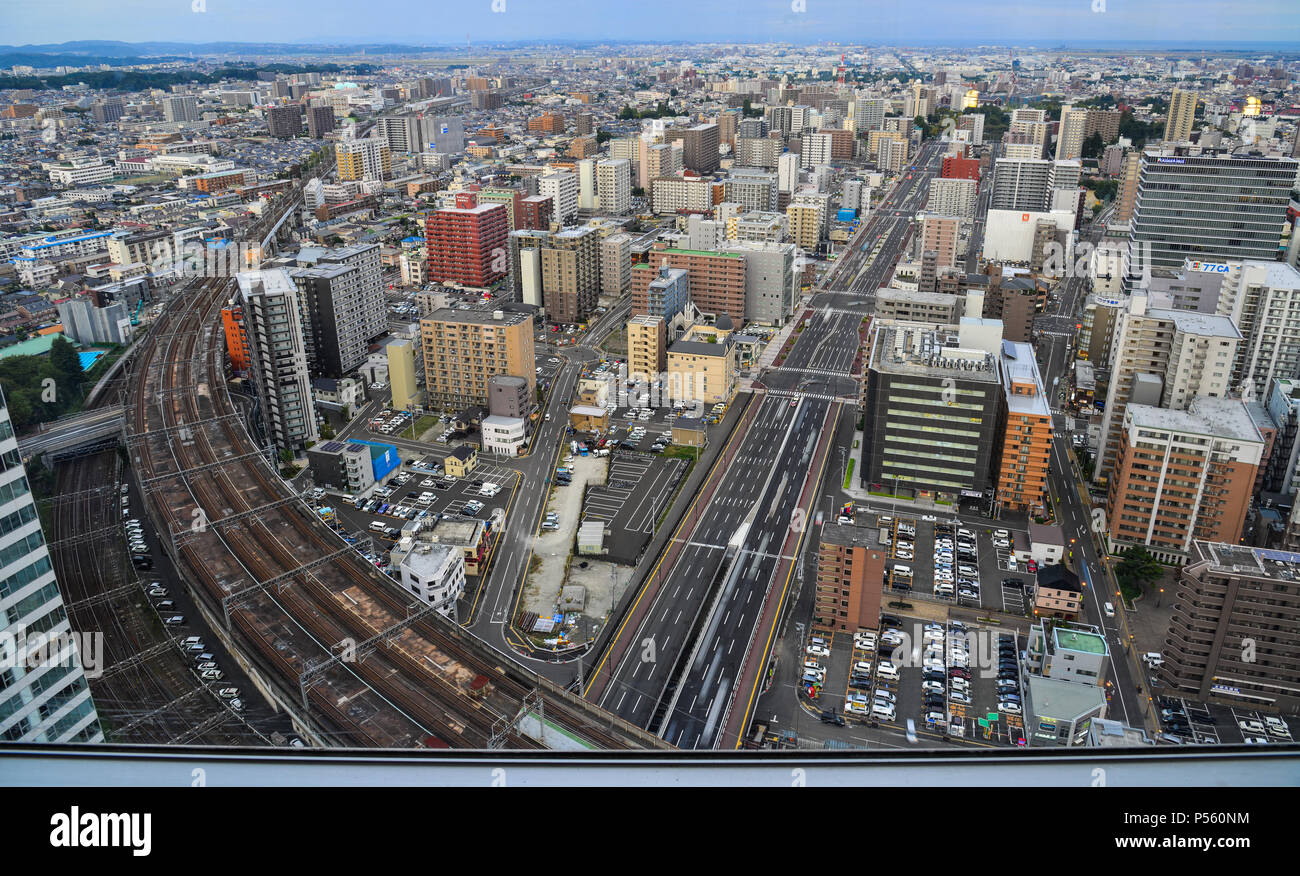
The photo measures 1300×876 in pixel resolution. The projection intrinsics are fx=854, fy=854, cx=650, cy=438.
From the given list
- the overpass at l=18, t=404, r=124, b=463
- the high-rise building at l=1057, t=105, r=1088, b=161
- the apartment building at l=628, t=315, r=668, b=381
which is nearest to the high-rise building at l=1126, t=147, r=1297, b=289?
the apartment building at l=628, t=315, r=668, b=381

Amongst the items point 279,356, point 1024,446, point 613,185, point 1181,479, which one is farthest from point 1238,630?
point 613,185

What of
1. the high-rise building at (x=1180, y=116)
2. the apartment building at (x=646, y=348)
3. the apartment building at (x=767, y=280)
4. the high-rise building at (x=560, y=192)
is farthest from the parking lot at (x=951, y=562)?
the high-rise building at (x=1180, y=116)

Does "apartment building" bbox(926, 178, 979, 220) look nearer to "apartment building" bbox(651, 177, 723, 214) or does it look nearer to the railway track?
"apartment building" bbox(651, 177, 723, 214)

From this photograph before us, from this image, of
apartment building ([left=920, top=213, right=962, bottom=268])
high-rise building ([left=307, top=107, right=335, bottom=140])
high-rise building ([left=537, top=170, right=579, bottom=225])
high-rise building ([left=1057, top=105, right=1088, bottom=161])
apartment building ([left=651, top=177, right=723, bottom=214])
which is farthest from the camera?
high-rise building ([left=307, top=107, right=335, bottom=140])

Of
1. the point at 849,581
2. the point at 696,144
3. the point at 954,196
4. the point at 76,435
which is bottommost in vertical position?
the point at 849,581

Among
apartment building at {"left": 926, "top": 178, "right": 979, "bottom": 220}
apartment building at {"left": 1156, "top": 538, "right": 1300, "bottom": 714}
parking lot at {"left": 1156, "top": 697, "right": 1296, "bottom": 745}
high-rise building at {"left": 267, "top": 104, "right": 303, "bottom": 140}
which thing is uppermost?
high-rise building at {"left": 267, "top": 104, "right": 303, "bottom": 140}

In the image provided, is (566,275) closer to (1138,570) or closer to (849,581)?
(849,581)
